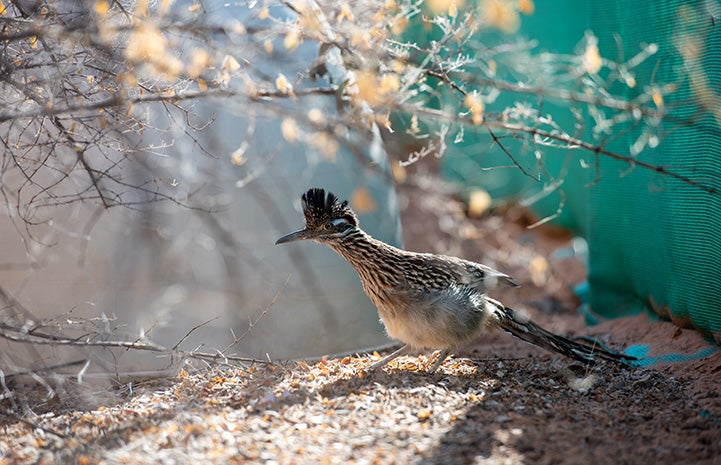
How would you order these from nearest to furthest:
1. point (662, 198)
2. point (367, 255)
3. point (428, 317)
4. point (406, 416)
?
point (406, 416), point (428, 317), point (367, 255), point (662, 198)

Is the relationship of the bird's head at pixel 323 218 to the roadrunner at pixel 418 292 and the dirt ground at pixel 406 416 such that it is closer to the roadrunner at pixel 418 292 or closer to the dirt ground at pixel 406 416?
the roadrunner at pixel 418 292

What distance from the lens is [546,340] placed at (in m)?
5.59

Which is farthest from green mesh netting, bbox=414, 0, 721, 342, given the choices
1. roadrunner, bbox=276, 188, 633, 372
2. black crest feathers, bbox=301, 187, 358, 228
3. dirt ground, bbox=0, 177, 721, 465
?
black crest feathers, bbox=301, 187, 358, 228

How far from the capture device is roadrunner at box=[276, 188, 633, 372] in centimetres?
541

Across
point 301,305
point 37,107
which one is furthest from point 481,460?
point 37,107

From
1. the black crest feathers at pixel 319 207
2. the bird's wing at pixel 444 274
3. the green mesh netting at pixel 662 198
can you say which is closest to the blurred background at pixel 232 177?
the green mesh netting at pixel 662 198

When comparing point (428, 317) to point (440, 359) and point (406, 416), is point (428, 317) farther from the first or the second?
point (406, 416)

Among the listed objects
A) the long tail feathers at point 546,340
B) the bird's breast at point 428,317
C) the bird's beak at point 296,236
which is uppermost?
the bird's beak at point 296,236

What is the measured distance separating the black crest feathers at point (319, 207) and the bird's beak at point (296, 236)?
6 cm

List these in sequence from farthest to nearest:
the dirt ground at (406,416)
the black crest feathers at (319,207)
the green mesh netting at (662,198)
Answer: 1. the green mesh netting at (662,198)
2. the black crest feathers at (319,207)
3. the dirt ground at (406,416)

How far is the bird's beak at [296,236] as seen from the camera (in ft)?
17.7

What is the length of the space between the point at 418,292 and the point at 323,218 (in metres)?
0.82

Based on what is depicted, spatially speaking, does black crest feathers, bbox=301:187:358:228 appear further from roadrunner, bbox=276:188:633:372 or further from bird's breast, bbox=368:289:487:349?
bird's breast, bbox=368:289:487:349

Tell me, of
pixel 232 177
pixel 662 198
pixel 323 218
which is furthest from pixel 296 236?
pixel 662 198
